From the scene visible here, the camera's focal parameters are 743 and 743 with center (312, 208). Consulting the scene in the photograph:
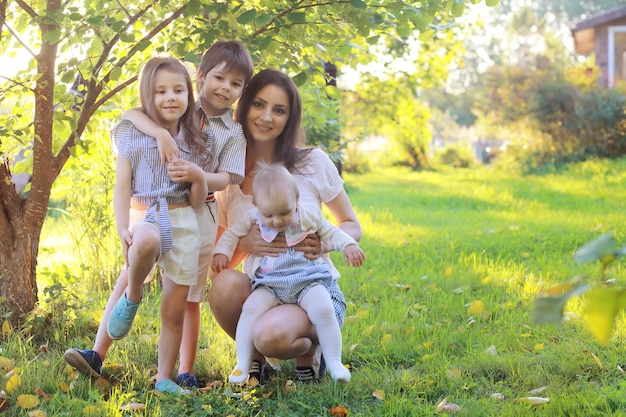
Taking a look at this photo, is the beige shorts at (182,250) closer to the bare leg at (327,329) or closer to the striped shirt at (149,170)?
the striped shirt at (149,170)

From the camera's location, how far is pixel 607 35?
2133 cm

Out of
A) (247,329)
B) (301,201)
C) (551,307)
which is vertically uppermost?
(551,307)

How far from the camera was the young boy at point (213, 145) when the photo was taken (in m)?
3.01

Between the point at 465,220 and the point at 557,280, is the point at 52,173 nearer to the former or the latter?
the point at 557,280

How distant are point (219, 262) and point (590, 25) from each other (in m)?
20.9

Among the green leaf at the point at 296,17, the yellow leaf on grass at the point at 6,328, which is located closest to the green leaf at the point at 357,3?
the green leaf at the point at 296,17

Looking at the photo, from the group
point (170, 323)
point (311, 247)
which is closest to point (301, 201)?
point (311, 247)

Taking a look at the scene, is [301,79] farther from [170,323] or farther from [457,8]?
[170,323]

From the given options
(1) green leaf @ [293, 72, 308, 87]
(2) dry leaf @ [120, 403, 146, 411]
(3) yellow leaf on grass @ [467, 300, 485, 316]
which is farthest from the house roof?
(2) dry leaf @ [120, 403, 146, 411]

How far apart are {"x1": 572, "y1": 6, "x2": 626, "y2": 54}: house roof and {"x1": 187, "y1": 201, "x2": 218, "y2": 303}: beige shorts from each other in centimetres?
1992

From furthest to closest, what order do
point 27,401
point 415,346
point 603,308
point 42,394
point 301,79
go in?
1. point 415,346
2. point 301,79
3. point 42,394
4. point 27,401
5. point 603,308

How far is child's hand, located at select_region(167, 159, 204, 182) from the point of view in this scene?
110 inches

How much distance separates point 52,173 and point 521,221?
5.13 metres

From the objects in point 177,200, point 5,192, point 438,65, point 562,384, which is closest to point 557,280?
point 562,384
